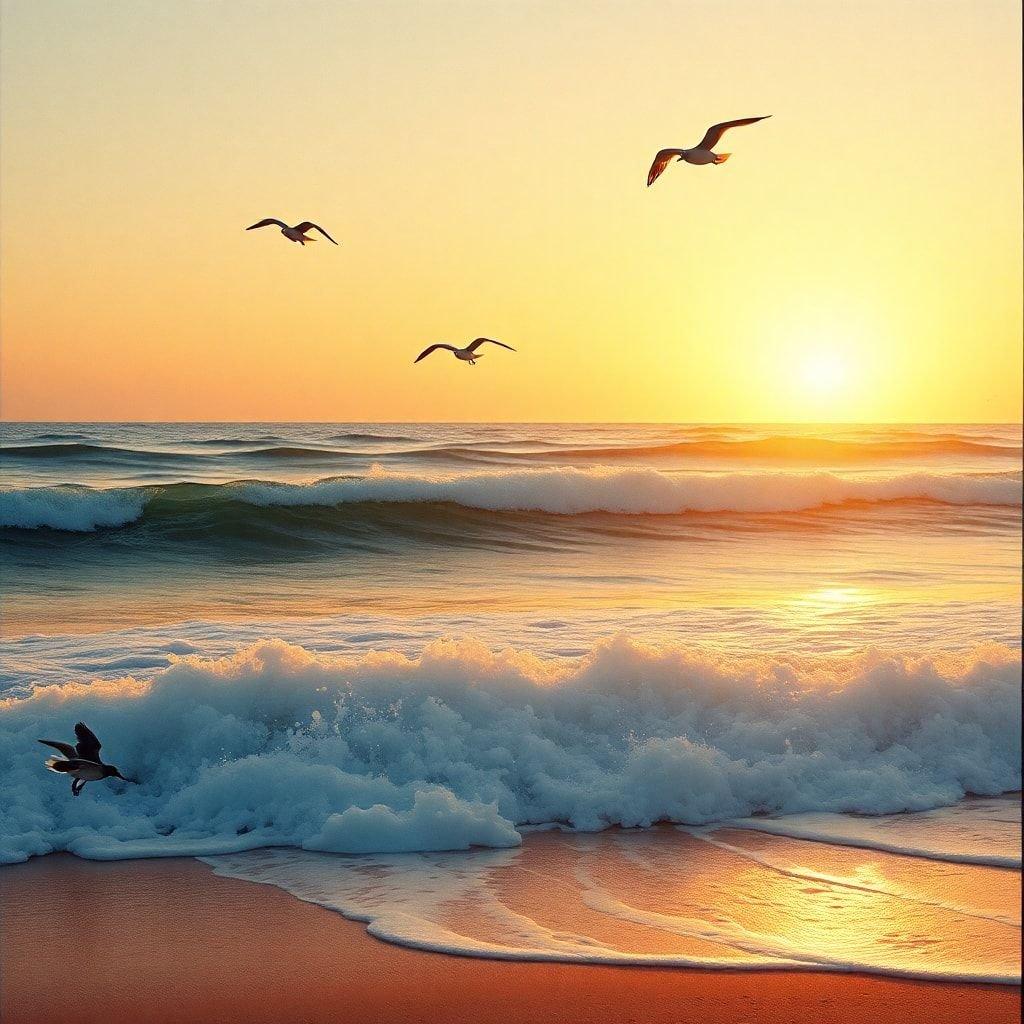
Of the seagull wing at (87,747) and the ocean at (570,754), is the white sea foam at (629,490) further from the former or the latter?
the seagull wing at (87,747)

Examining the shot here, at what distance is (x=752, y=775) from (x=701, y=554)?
10.8 m

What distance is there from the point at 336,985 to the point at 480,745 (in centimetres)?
263

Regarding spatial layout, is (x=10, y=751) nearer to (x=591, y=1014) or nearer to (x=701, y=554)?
(x=591, y=1014)

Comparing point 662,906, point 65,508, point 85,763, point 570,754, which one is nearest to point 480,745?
point 570,754

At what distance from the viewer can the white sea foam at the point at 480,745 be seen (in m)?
6.68

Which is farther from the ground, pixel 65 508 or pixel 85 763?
pixel 65 508

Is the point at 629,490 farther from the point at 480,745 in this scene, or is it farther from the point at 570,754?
the point at 480,745

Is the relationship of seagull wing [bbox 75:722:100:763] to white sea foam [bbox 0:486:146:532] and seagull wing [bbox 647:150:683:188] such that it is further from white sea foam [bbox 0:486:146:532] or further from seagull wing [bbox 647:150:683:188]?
white sea foam [bbox 0:486:146:532]

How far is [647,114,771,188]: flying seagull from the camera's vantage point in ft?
30.6

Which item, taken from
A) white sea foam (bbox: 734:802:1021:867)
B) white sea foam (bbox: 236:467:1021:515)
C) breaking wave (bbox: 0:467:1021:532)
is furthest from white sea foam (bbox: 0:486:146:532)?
white sea foam (bbox: 734:802:1021:867)

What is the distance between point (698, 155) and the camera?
9445mm

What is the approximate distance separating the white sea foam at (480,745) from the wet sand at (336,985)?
1.07 meters

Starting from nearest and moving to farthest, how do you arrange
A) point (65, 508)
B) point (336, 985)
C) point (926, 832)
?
1. point (336, 985)
2. point (926, 832)
3. point (65, 508)

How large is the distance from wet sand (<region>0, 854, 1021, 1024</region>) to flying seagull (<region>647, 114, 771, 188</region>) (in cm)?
610
